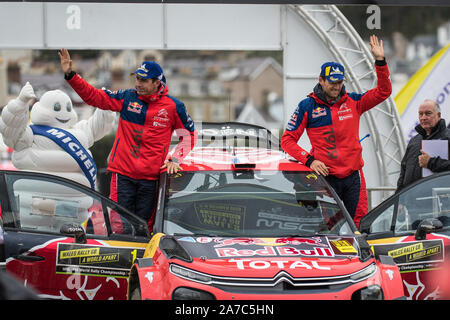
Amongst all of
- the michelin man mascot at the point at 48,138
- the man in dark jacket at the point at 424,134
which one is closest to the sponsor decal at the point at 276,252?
the man in dark jacket at the point at 424,134

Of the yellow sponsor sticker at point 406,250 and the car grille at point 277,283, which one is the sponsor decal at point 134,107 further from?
the yellow sponsor sticker at point 406,250

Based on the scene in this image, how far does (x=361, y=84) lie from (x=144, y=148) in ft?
15.6

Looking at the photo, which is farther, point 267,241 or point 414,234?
point 414,234

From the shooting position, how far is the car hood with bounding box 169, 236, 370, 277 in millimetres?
4297

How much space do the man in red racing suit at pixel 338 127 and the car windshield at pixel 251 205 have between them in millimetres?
628

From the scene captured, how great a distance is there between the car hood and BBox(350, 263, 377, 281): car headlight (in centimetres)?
3

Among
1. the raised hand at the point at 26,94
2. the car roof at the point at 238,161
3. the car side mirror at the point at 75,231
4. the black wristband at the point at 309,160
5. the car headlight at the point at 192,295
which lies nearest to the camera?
the car headlight at the point at 192,295

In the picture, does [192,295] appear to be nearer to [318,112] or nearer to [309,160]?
[309,160]

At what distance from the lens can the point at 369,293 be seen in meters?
4.29

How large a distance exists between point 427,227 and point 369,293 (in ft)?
2.90

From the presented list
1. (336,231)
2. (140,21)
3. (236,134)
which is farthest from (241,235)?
(140,21)

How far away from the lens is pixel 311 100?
628 cm

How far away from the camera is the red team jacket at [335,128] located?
6.16 meters

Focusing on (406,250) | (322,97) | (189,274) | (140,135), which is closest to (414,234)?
(406,250)
